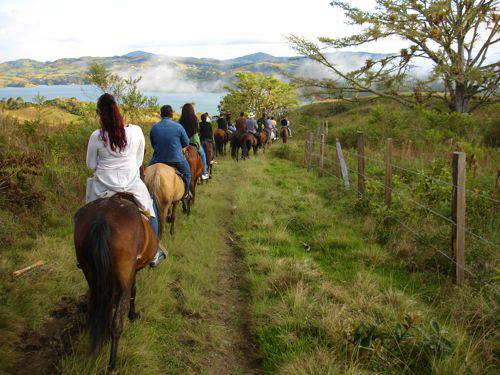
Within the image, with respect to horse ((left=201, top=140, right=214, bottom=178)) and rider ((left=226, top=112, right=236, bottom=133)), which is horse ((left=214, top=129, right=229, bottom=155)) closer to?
rider ((left=226, top=112, right=236, bottom=133))

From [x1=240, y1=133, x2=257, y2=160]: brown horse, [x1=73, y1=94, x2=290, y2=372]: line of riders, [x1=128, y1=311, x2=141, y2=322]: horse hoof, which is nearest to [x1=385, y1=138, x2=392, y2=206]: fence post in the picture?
[x1=73, y1=94, x2=290, y2=372]: line of riders

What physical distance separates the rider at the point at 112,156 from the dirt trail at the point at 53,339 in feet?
4.26

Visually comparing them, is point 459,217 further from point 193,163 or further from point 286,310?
point 193,163

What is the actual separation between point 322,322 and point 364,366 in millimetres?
609

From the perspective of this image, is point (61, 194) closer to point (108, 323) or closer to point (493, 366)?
point (108, 323)

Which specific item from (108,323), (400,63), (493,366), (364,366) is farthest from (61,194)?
(400,63)

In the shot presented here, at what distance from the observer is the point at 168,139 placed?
649 cm

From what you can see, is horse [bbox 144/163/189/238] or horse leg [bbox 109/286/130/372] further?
horse [bbox 144/163/189/238]

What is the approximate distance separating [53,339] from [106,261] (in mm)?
1341

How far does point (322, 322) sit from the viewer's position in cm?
358

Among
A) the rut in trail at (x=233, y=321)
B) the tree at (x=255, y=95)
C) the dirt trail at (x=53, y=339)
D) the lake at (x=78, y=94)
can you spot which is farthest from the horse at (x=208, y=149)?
the tree at (x=255, y=95)

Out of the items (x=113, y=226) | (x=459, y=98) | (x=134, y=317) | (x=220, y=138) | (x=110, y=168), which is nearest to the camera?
(x=113, y=226)

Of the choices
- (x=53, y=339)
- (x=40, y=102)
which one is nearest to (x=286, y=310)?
(x=53, y=339)

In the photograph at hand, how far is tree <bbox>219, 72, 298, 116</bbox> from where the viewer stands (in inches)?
1868
